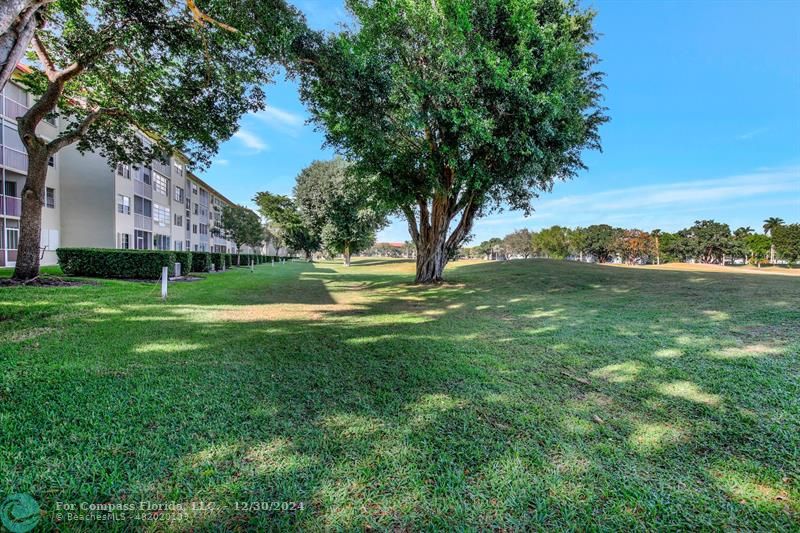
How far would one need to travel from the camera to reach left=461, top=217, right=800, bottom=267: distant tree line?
6681 centimetres

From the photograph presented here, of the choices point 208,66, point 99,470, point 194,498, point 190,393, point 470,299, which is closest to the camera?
point 194,498

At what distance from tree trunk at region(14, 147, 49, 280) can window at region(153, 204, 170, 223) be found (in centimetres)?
2216

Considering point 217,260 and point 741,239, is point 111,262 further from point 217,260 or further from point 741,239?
point 741,239

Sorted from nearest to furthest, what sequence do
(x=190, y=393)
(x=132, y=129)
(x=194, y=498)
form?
(x=194, y=498), (x=190, y=393), (x=132, y=129)

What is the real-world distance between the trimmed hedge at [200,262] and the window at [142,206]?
10.5 m

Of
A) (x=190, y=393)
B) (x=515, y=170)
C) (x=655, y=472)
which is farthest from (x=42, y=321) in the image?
(x=515, y=170)

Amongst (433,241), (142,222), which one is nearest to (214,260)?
(142,222)

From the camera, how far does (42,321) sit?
5840 millimetres

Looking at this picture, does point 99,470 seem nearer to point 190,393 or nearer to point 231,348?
point 190,393

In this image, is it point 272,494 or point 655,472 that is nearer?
point 272,494

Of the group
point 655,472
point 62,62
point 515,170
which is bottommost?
point 655,472

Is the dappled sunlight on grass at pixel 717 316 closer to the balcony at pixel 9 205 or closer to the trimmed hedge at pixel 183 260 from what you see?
the trimmed hedge at pixel 183 260

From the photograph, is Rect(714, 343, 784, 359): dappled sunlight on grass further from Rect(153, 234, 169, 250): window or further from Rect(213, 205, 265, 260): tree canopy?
Rect(213, 205, 265, 260): tree canopy

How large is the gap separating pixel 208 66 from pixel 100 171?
1977cm
